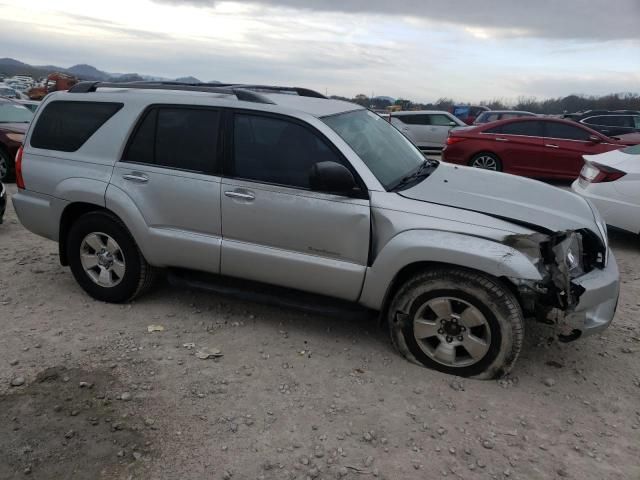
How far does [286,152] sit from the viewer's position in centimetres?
379

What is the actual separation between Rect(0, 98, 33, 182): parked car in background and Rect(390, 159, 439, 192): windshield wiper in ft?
25.7

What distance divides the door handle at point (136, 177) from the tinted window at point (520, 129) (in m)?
8.71

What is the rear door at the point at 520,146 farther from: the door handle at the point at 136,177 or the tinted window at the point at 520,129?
the door handle at the point at 136,177

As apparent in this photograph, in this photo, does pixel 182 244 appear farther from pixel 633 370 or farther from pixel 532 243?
pixel 633 370

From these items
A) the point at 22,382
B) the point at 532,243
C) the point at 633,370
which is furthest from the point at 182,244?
the point at 633,370

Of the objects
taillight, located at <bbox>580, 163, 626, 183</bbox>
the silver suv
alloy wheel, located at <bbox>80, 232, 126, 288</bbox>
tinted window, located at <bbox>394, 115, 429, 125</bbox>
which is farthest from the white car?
tinted window, located at <bbox>394, 115, 429, 125</bbox>

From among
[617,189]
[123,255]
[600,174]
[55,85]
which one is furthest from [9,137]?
[55,85]

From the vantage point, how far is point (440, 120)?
1653 centimetres

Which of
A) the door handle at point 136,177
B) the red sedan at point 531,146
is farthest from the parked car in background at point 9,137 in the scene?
the red sedan at point 531,146

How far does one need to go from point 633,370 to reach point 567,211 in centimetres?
118

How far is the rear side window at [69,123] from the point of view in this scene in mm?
4352

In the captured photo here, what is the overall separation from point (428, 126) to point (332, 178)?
45.1 ft

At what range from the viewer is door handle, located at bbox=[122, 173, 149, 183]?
411 cm

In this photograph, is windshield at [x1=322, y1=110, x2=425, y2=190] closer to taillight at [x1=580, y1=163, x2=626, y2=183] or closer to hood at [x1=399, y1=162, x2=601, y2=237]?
hood at [x1=399, y1=162, x2=601, y2=237]
